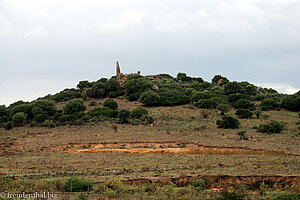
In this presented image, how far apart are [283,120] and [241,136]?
14283 mm

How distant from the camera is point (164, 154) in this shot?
22.2 m

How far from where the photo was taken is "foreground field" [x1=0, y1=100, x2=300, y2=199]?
1290 centimetres

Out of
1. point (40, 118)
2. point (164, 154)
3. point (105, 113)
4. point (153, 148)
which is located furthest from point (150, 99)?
point (164, 154)

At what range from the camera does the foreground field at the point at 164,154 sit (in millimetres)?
12898

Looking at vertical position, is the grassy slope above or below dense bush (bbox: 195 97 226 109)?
below

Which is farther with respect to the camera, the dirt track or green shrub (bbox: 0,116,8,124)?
green shrub (bbox: 0,116,8,124)

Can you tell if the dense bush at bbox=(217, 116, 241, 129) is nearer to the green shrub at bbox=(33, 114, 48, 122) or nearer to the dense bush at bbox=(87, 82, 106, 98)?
the green shrub at bbox=(33, 114, 48, 122)

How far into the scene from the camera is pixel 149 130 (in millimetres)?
33125

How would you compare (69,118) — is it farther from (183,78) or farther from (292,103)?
(183,78)

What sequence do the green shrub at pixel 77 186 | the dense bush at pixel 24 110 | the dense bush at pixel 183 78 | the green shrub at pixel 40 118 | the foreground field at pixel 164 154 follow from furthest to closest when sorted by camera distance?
the dense bush at pixel 183 78
the dense bush at pixel 24 110
the green shrub at pixel 40 118
the foreground field at pixel 164 154
the green shrub at pixel 77 186

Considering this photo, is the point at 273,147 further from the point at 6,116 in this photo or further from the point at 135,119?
the point at 6,116

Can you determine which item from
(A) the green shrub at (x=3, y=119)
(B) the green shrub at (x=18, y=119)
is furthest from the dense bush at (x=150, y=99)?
(A) the green shrub at (x=3, y=119)

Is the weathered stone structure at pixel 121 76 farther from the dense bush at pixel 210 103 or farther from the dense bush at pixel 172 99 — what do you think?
the dense bush at pixel 210 103

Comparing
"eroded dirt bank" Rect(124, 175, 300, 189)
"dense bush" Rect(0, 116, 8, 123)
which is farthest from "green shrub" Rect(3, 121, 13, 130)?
"eroded dirt bank" Rect(124, 175, 300, 189)
